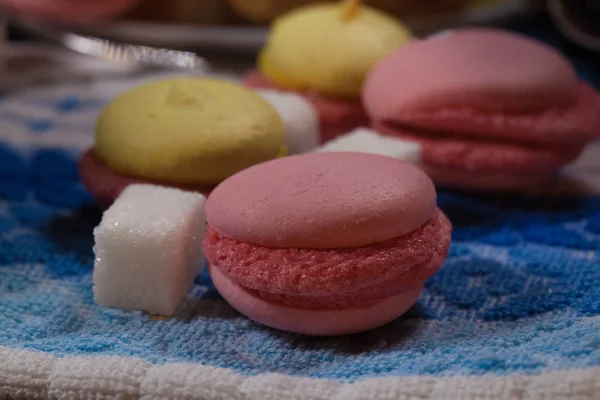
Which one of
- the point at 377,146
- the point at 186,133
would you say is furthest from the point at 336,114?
the point at 186,133

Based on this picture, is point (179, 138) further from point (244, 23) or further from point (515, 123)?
point (244, 23)

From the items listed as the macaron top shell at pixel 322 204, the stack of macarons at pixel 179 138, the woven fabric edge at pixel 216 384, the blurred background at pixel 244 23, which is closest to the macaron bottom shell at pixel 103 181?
the stack of macarons at pixel 179 138

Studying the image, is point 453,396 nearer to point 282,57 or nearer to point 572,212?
point 572,212

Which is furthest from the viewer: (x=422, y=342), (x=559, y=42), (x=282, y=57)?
(x=559, y=42)

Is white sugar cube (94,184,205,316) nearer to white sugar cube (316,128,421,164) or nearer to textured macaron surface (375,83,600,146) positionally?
white sugar cube (316,128,421,164)

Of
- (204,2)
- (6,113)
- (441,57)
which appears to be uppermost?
(441,57)

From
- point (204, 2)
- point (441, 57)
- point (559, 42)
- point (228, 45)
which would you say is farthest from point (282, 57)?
point (559, 42)

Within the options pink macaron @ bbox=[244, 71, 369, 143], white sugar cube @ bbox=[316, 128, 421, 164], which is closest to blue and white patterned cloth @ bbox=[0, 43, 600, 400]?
white sugar cube @ bbox=[316, 128, 421, 164]

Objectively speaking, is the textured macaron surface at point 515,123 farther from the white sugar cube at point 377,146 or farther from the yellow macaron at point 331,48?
the yellow macaron at point 331,48
